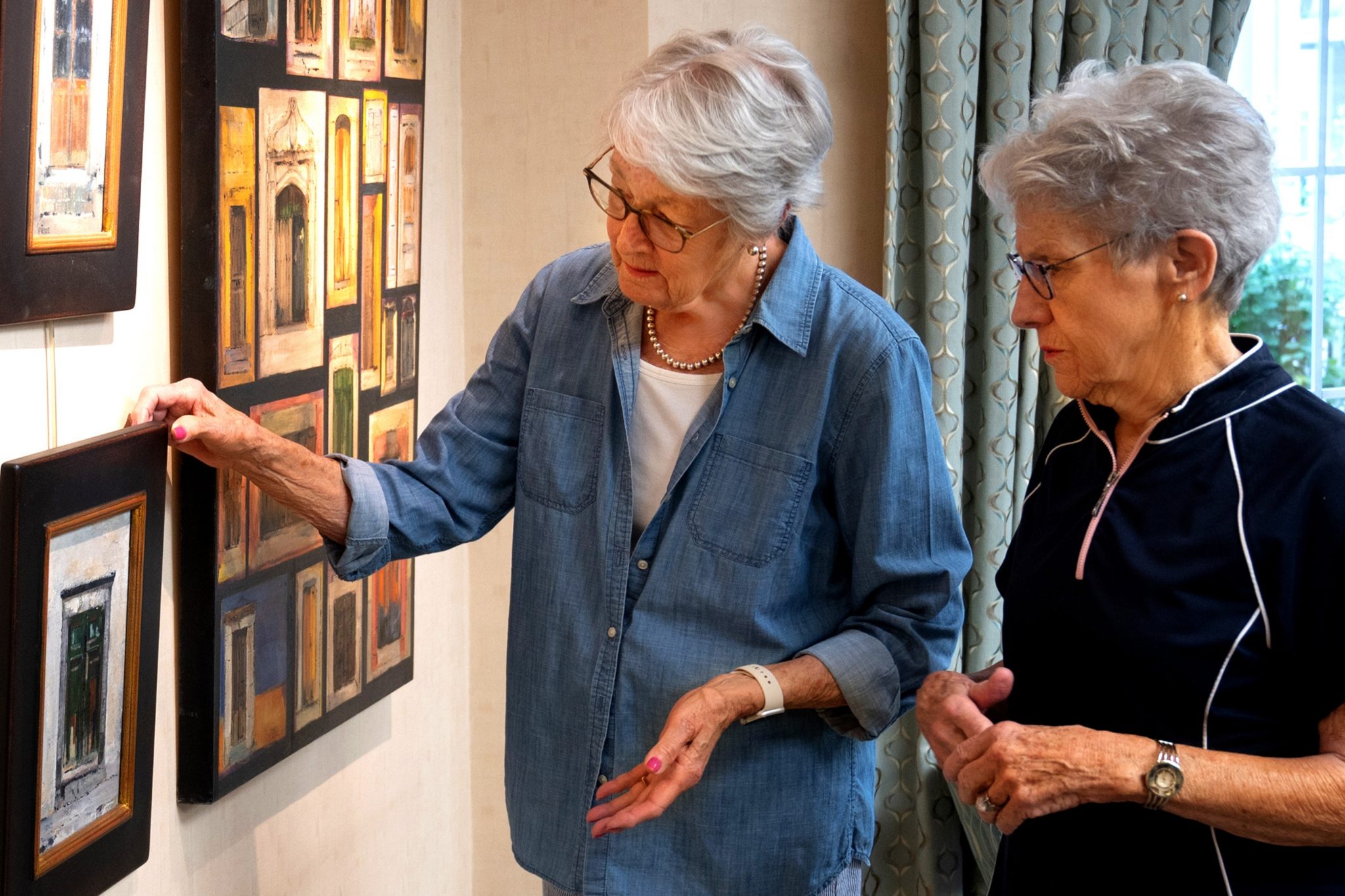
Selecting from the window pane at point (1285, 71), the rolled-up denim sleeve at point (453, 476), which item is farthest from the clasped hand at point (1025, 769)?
the window pane at point (1285, 71)

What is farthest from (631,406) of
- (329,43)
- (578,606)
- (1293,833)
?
(1293,833)

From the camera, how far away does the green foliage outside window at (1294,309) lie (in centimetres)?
331

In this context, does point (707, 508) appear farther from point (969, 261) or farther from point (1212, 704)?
point (969, 261)

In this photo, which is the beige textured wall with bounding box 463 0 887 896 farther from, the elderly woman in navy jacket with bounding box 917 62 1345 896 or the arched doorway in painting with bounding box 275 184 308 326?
the elderly woman in navy jacket with bounding box 917 62 1345 896

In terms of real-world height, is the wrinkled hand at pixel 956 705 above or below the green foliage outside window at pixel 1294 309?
below

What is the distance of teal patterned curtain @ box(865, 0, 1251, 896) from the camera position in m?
2.80

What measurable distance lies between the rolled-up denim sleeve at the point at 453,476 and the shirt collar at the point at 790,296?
83 mm

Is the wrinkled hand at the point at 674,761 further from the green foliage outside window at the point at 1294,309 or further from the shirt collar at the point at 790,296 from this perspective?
the green foliage outside window at the point at 1294,309

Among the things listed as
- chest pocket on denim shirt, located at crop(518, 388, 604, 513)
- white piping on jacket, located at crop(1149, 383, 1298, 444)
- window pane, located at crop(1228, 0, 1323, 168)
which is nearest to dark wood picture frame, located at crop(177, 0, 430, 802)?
chest pocket on denim shirt, located at crop(518, 388, 604, 513)

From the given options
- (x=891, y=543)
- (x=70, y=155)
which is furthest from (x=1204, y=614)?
(x=70, y=155)

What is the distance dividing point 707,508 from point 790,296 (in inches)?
11.2

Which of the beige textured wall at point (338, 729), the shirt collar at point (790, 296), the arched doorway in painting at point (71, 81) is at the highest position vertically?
the arched doorway in painting at point (71, 81)

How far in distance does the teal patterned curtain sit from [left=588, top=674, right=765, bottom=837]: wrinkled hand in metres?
1.51

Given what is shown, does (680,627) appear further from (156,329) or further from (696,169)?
(156,329)
